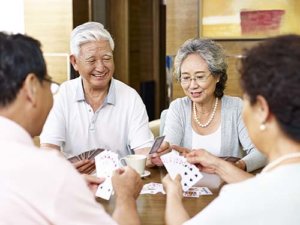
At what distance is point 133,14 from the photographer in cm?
585

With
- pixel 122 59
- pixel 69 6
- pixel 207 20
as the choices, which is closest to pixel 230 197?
pixel 207 20

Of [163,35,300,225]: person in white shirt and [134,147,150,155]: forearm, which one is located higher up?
[163,35,300,225]: person in white shirt

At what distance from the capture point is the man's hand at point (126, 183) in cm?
155

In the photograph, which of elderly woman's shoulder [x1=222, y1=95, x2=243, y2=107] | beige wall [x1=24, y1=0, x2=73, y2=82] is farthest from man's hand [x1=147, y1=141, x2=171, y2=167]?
beige wall [x1=24, y1=0, x2=73, y2=82]

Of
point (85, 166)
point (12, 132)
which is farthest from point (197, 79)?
point (12, 132)

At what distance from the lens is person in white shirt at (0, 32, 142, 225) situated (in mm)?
1033

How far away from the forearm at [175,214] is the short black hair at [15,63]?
0.59 metres

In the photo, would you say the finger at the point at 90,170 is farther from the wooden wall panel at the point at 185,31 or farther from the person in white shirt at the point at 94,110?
the wooden wall panel at the point at 185,31

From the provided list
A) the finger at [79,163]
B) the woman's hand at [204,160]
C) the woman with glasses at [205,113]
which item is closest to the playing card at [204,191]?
the woman's hand at [204,160]

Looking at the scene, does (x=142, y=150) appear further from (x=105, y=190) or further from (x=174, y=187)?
(x=174, y=187)

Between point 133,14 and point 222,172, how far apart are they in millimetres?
4264

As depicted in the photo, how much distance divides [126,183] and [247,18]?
282 cm

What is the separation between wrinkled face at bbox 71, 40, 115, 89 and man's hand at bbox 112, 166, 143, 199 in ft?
3.29

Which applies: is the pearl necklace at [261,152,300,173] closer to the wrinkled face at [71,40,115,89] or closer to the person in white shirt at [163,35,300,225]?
the person in white shirt at [163,35,300,225]
